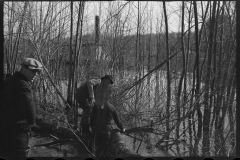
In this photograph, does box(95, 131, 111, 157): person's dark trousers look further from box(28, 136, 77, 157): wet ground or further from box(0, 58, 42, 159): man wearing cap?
box(0, 58, 42, 159): man wearing cap

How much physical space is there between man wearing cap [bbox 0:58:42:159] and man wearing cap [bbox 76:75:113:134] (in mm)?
830

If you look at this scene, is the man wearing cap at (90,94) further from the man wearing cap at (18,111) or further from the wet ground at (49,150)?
the man wearing cap at (18,111)

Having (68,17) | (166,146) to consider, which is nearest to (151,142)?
(166,146)

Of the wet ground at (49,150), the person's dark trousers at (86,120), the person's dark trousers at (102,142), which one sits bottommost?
the wet ground at (49,150)

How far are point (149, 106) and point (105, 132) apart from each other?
0.64 m

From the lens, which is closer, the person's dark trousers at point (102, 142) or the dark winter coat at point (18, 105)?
the dark winter coat at point (18, 105)

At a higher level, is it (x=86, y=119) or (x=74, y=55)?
(x=74, y=55)

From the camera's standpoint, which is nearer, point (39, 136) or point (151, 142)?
point (151, 142)

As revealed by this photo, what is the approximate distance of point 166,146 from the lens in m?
2.89

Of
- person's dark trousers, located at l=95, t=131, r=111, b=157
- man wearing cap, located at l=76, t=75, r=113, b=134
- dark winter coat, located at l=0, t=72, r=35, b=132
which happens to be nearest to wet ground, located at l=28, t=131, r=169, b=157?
person's dark trousers, located at l=95, t=131, r=111, b=157

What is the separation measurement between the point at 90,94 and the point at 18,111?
91 cm

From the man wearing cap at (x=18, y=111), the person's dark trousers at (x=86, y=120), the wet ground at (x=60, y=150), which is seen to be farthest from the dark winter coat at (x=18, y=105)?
the person's dark trousers at (x=86, y=120)

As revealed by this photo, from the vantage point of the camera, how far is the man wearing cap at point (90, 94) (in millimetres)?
2949

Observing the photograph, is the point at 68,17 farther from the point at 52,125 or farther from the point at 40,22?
the point at 52,125
